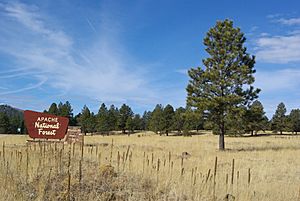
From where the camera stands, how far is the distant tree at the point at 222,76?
23263 mm

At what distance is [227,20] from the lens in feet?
80.1

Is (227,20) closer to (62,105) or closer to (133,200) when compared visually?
(133,200)

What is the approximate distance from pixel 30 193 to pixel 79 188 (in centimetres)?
77

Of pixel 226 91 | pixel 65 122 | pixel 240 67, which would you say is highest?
pixel 240 67

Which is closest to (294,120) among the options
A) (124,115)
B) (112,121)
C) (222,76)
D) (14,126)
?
(124,115)

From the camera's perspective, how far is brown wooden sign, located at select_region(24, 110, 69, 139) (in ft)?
60.5

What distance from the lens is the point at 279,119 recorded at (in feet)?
246

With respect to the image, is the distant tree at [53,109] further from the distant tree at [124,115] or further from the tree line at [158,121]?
the distant tree at [124,115]

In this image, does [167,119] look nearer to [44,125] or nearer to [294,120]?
[294,120]

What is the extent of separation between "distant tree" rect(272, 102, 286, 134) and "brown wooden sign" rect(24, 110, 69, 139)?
63.7 meters

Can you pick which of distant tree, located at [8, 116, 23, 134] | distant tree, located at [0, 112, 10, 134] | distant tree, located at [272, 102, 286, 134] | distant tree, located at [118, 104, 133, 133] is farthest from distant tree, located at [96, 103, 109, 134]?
distant tree, located at [272, 102, 286, 134]

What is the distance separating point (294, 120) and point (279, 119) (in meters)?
6.66

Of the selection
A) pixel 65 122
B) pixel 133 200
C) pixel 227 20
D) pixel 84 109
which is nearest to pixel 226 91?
pixel 227 20

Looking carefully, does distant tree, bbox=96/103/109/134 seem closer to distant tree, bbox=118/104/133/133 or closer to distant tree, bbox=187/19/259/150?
distant tree, bbox=118/104/133/133
